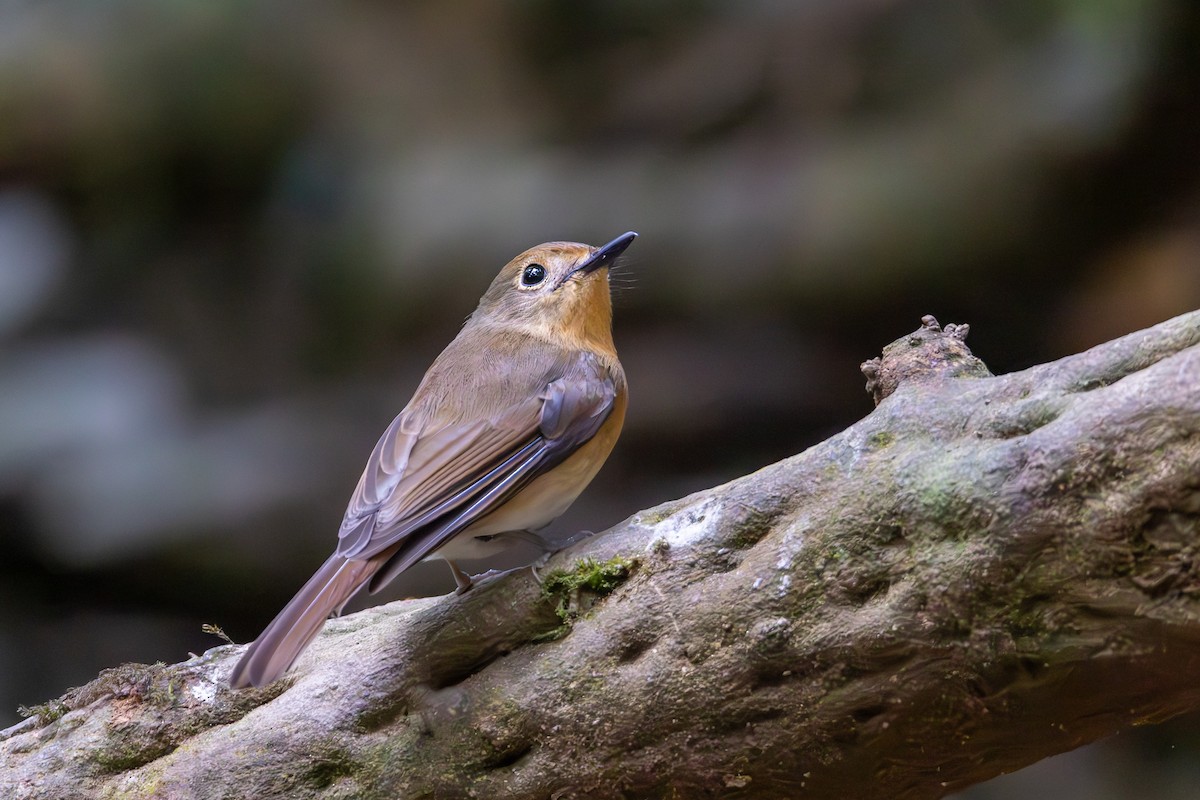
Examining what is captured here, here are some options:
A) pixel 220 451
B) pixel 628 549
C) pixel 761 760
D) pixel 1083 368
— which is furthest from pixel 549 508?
pixel 220 451

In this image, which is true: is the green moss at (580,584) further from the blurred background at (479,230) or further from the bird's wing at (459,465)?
the blurred background at (479,230)

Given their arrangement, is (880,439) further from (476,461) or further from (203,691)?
(203,691)

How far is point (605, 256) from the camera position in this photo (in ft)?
11.3

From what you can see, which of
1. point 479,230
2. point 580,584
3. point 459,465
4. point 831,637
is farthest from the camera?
point 479,230

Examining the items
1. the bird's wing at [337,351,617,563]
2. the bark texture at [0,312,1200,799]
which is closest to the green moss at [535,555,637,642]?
the bark texture at [0,312,1200,799]

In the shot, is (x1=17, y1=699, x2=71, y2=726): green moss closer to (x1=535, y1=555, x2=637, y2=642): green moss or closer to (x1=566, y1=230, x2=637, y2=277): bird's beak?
(x1=535, y1=555, x2=637, y2=642): green moss

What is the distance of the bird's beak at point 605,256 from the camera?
134 inches

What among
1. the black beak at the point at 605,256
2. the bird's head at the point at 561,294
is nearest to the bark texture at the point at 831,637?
the bird's head at the point at 561,294

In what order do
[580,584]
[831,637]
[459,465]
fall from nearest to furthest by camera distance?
[831,637]
[580,584]
[459,465]

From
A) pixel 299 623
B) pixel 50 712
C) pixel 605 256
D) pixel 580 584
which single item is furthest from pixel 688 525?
pixel 50 712

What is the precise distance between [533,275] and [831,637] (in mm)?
1937

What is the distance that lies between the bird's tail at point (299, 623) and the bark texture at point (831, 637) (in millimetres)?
240

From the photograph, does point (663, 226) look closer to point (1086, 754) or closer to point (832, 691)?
point (1086, 754)

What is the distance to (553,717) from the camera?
7.49 feet
